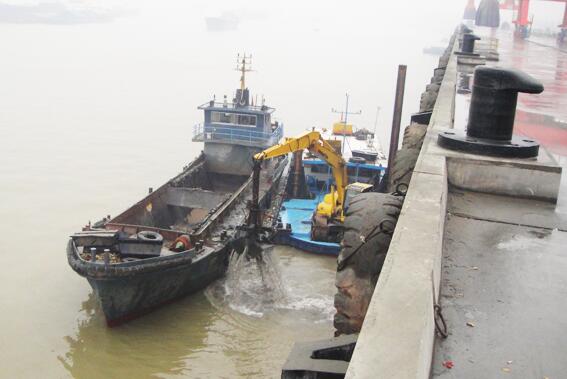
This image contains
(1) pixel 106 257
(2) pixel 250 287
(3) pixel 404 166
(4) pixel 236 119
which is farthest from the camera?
(4) pixel 236 119

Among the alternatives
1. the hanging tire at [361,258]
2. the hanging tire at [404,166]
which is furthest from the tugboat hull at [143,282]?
the hanging tire at [361,258]

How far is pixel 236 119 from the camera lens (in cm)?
2266

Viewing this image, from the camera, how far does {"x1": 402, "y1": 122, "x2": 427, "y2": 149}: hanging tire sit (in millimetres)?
8898

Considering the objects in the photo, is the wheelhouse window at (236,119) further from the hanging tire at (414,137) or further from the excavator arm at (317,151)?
the hanging tire at (414,137)

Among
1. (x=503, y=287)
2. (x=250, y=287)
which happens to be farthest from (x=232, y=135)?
(x=503, y=287)

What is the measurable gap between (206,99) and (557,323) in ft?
145

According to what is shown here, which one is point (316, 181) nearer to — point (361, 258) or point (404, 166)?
point (404, 166)

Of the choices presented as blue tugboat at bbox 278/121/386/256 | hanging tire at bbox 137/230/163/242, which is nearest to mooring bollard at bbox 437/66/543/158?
hanging tire at bbox 137/230/163/242

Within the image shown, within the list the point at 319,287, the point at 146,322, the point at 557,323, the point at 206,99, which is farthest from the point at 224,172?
the point at 206,99

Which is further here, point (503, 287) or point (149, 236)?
point (149, 236)

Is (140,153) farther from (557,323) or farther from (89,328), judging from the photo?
(557,323)

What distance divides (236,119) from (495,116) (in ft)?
57.2

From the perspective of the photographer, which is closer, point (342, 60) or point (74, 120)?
point (74, 120)

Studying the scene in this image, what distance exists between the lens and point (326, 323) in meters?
14.1
